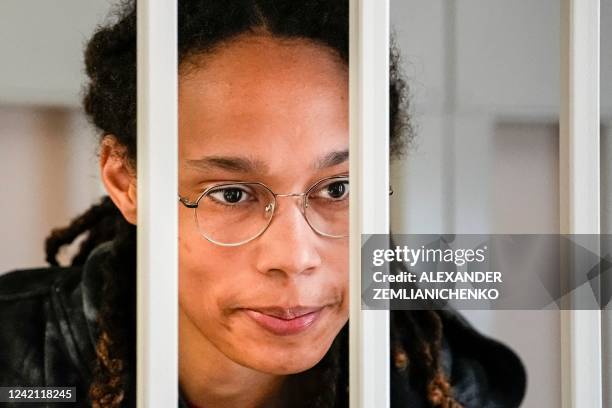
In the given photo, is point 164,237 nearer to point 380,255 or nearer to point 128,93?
point 128,93

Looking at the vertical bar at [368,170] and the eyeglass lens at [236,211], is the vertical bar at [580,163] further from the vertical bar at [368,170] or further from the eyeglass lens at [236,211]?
the eyeglass lens at [236,211]

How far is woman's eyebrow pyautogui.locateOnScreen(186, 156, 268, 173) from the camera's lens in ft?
4.11

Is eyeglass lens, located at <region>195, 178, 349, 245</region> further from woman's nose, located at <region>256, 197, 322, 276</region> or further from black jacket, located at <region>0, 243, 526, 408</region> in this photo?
black jacket, located at <region>0, 243, 526, 408</region>

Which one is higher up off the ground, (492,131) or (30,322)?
(492,131)

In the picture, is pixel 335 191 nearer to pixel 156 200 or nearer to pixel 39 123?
pixel 156 200

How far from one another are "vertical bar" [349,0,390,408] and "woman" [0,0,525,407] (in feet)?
0.07

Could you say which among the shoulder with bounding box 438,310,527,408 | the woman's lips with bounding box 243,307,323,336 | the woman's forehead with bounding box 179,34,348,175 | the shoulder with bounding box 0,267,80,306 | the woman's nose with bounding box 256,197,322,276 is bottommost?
the shoulder with bounding box 438,310,527,408

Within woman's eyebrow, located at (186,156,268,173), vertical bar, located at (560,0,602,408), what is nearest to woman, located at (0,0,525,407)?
woman's eyebrow, located at (186,156,268,173)

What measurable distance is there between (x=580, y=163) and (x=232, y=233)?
1.90 feet

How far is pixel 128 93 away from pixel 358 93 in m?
0.35

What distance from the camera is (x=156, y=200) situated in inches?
48.0

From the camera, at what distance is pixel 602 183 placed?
138cm

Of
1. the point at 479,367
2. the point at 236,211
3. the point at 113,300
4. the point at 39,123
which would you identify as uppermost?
the point at 39,123

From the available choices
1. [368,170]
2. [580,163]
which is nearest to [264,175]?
[368,170]
